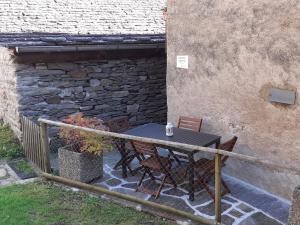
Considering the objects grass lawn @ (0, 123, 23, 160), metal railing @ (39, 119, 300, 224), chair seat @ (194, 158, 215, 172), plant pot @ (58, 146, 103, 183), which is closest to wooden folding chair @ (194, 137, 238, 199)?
chair seat @ (194, 158, 215, 172)

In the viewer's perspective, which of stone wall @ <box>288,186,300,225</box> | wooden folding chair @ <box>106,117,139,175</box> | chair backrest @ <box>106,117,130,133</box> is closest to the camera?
stone wall @ <box>288,186,300,225</box>

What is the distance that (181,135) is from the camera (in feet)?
20.0

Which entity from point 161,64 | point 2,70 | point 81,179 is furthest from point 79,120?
point 161,64

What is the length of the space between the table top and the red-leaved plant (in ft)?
1.96

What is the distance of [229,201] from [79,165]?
2.35m

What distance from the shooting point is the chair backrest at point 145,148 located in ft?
17.9

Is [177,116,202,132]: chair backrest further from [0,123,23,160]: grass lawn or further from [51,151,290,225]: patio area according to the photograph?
[0,123,23,160]: grass lawn

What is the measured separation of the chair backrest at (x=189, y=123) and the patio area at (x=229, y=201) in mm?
981

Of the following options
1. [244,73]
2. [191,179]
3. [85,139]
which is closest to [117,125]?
[85,139]

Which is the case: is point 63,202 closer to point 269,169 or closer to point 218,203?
point 218,203

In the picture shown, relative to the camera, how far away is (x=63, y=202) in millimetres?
5594

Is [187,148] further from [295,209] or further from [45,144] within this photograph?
[45,144]

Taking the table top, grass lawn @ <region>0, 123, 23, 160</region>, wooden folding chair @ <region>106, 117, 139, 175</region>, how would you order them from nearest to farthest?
1. the table top
2. wooden folding chair @ <region>106, 117, 139, 175</region>
3. grass lawn @ <region>0, 123, 23, 160</region>

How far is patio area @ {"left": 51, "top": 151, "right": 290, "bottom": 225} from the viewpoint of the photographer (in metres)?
4.98
